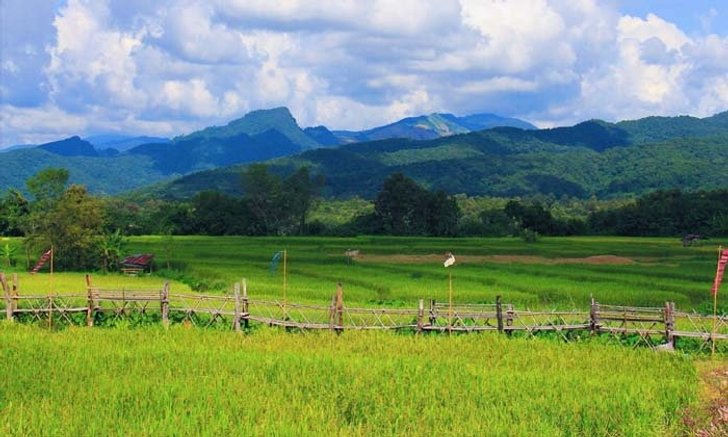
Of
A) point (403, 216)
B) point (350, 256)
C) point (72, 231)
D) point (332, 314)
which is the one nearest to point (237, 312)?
point (332, 314)

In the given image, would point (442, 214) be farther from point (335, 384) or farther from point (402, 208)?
point (335, 384)

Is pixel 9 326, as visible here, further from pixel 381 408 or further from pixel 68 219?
pixel 68 219

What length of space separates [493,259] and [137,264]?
21004 millimetres

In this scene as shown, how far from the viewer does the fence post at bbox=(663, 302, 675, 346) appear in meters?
20.4

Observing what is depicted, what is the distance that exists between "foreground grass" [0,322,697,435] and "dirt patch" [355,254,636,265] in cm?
2495

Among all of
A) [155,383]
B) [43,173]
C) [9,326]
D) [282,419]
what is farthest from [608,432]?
[43,173]

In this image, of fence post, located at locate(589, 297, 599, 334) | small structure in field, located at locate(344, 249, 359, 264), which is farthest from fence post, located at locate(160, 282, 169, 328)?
small structure in field, located at locate(344, 249, 359, 264)

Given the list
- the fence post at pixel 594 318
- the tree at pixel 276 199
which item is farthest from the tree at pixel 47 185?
the fence post at pixel 594 318

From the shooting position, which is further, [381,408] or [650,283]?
[650,283]

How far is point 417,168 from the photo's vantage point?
7741 inches

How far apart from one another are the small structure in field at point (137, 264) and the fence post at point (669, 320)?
98.5ft

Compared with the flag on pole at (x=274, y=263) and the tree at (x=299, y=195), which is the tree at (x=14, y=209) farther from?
the flag on pole at (x=274, y=263)

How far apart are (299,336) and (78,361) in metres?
6.32

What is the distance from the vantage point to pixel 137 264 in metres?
43.1
